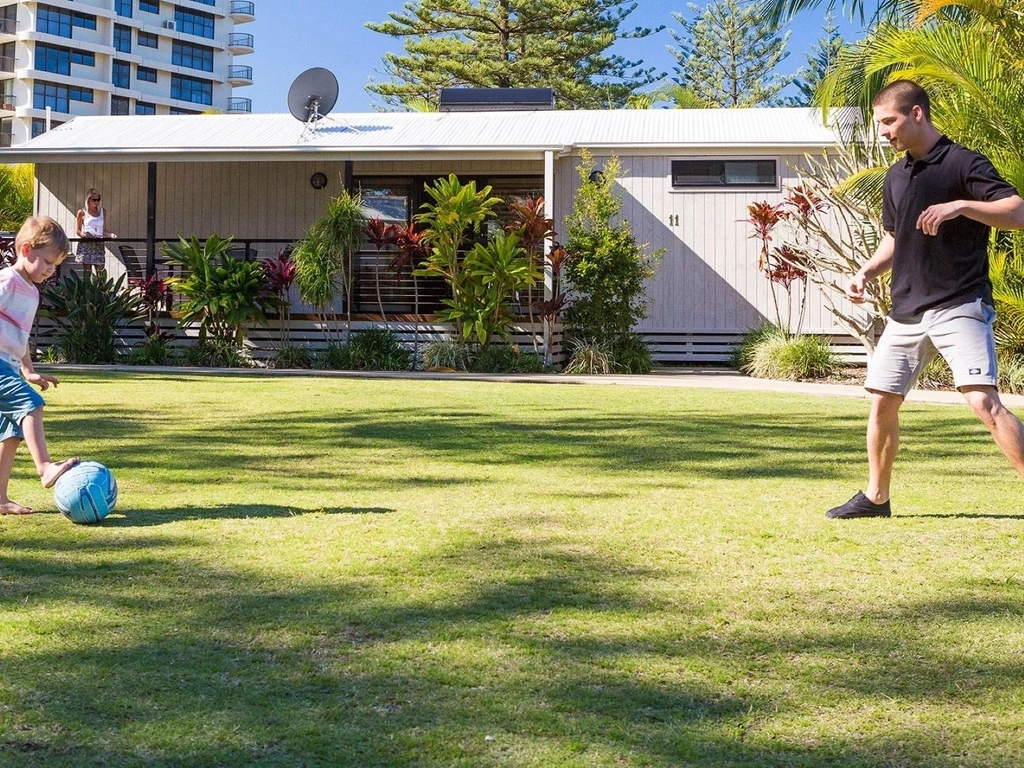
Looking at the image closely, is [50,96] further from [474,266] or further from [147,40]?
[474,266]

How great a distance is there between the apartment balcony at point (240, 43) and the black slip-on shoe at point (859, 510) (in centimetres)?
9330

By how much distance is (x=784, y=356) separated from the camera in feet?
47.1

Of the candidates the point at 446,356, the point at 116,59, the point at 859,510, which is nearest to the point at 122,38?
the point at 116,59

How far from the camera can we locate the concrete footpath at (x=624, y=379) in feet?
40.0

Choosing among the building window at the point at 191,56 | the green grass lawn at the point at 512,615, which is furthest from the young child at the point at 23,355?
the building window at the point at 191,56

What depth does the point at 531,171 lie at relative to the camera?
1789 cm

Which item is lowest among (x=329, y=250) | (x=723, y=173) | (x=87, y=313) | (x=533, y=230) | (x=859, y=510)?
(x=859, y=510)

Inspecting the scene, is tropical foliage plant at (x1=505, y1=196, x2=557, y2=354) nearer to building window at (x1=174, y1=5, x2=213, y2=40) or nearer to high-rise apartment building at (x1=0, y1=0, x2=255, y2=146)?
high-rise apartment building at (x1=0, y1=0, x2=255, y2=146)

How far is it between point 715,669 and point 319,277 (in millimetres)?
12902

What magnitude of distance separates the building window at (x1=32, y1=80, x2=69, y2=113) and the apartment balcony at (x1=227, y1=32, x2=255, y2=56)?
18269 millimetres

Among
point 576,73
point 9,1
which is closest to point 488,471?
point 576,73

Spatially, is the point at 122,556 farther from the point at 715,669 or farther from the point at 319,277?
the point at 319,277

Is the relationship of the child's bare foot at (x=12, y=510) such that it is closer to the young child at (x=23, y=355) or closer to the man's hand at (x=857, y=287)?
the young child at (x=23, y=355)

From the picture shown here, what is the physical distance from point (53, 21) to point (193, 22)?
13.7 meters
